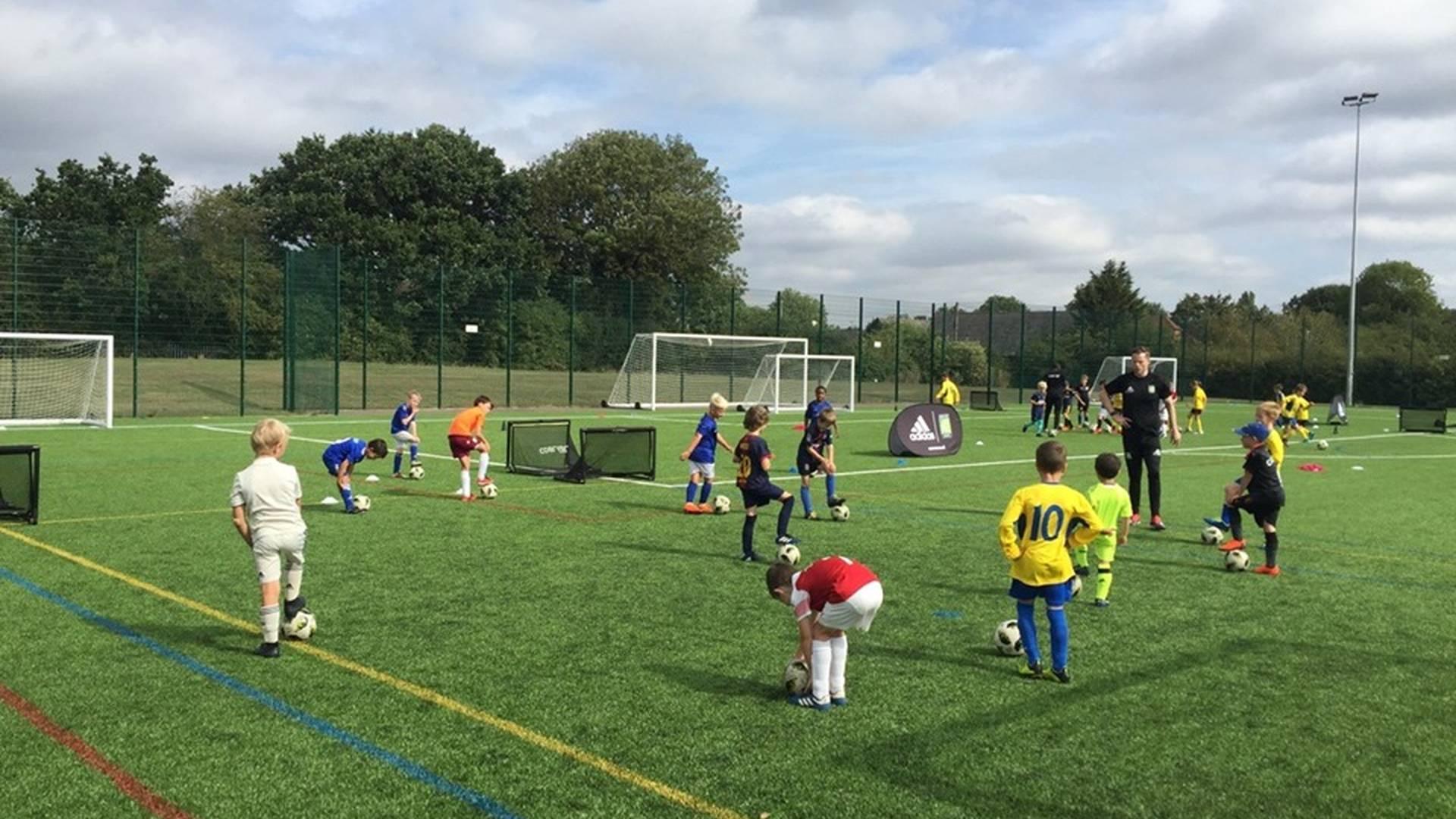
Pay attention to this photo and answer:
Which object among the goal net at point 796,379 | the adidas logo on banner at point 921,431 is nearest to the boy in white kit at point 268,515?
the adidas logo on banner at point 921,431

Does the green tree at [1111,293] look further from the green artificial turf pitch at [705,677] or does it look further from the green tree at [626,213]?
the green artificial turf pitch at [705,677]

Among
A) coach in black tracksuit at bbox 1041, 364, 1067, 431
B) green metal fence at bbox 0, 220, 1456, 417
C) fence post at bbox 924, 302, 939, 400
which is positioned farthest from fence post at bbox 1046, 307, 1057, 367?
coach in black tracksuit at bbox 1041, 364, 1067, 431

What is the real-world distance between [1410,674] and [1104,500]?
8.98 ft

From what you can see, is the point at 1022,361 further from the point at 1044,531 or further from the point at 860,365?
the point at 1044,531

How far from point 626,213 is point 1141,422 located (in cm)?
5850

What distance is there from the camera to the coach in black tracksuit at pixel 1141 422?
13.0 meters

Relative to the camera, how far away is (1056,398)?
33438 millimetres

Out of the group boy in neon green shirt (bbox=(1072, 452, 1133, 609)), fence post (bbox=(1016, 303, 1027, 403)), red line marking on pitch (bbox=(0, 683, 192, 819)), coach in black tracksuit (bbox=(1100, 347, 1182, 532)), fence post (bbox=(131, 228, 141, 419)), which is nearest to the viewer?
red line marking on pitch (bbox=(0, 683, 192, 819))

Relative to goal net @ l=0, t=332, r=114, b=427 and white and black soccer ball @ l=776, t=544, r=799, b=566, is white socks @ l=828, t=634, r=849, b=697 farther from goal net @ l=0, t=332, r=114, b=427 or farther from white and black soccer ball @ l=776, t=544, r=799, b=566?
Result: goal net @ l=0, t=332, r=114, b=427

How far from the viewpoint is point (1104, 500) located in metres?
9.46

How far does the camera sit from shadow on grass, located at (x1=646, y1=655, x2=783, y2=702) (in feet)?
21.4

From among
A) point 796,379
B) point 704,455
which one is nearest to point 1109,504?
point 704,455

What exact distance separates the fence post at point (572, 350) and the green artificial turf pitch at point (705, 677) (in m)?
28.5

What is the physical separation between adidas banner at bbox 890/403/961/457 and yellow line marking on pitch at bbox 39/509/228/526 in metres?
13.3
